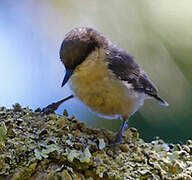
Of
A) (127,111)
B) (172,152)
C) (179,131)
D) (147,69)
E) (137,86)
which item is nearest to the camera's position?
(172,152)

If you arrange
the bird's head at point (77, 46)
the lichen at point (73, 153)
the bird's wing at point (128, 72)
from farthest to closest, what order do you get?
the bird's wing at point (128, 72), the bird's head at point (77, 46), the lichen at point (73, 153)

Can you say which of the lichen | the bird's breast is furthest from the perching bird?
the lichen

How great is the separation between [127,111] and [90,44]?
18.3 inches

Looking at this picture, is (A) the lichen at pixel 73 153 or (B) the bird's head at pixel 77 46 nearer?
(A) the lichen at pixel 73 153

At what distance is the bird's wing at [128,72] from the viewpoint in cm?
253

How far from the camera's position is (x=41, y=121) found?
5.52 ft

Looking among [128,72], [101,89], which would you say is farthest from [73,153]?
[128,72]

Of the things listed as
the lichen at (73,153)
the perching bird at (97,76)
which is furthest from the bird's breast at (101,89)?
the lichen at (73,153)

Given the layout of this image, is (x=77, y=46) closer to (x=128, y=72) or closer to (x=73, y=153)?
(x=128, y=72)

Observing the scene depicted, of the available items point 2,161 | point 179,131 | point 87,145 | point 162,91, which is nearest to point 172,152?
point 179,131

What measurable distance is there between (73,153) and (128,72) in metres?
1.27

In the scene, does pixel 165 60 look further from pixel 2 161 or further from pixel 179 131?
pixel 2 161

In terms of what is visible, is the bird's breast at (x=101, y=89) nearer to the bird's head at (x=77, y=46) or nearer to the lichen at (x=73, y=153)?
the bird's head at (x=77, y=46)

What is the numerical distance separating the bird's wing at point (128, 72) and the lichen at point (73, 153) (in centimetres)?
75
